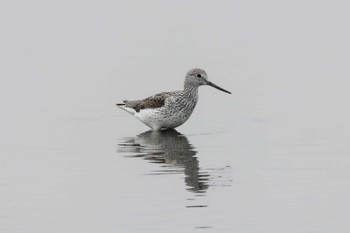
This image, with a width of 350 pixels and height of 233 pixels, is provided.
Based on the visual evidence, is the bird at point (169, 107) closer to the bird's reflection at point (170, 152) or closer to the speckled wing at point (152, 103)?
the speckled wing at point (152, 103)

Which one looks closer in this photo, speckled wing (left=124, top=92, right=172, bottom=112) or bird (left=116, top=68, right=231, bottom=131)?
bird (left=116, top=68, right=231, bottom=131)

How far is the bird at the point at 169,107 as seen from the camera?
21.0 metres

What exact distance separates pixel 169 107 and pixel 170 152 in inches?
124

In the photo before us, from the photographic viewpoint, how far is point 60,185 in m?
15.0

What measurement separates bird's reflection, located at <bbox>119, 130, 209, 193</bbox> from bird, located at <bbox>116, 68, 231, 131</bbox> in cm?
24

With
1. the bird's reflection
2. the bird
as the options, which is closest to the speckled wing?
the bird

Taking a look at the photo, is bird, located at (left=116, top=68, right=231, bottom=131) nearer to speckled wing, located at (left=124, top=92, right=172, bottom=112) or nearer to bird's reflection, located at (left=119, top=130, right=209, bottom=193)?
speckled wing, located at (left=124, top=92, right=172, bottom=112)

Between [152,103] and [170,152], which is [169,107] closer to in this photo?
[152,103]

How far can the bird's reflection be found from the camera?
15312 millimetres

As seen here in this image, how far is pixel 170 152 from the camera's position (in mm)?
17984

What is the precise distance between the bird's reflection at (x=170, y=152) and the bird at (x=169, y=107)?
0.80 ft

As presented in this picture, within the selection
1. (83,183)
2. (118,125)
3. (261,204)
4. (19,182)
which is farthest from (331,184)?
(118,125)

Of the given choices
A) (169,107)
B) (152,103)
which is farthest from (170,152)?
(152,103)

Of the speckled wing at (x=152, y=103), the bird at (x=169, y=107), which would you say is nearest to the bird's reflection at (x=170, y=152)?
the bird at (x=169, y=107)
